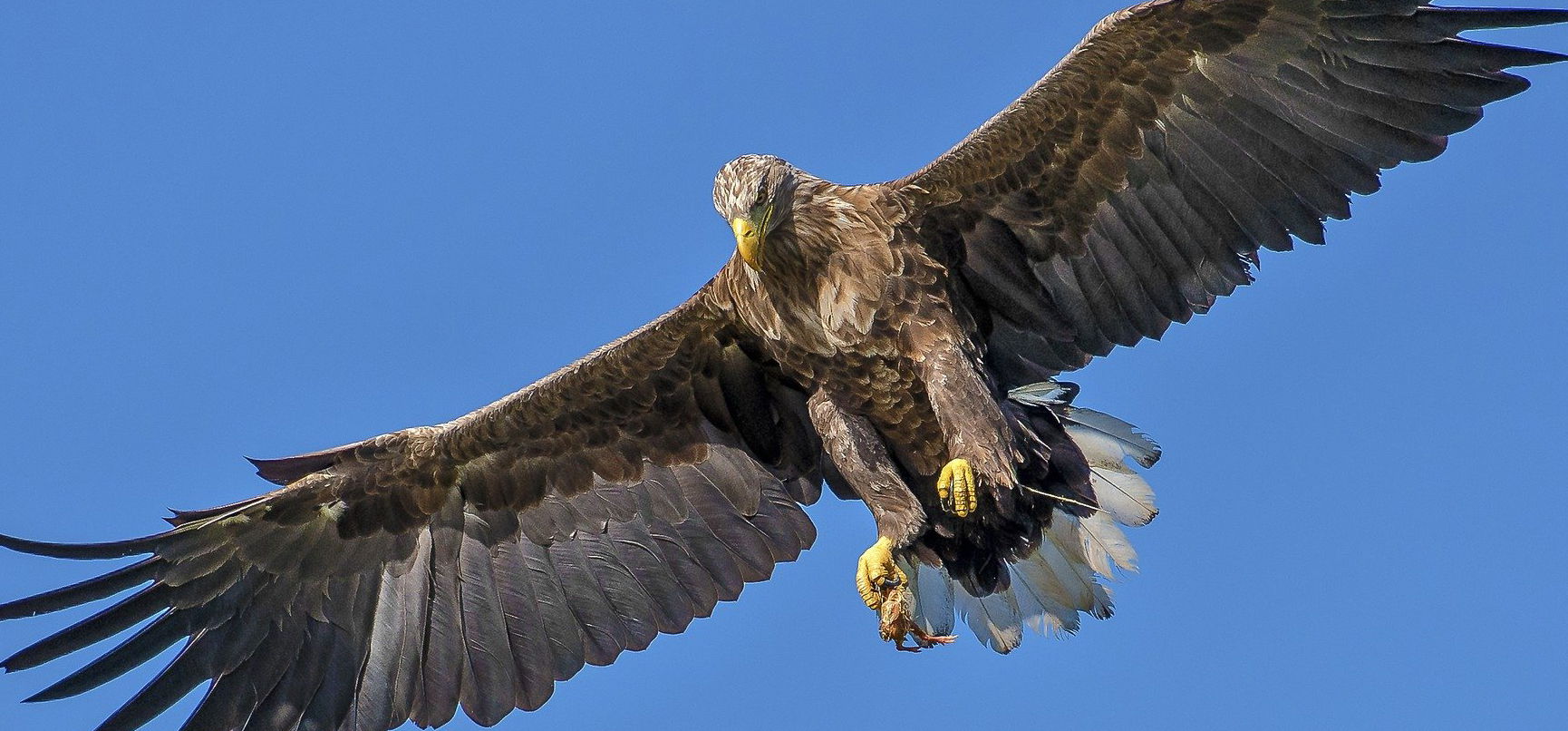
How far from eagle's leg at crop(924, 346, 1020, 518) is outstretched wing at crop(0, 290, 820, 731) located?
99 centimetres

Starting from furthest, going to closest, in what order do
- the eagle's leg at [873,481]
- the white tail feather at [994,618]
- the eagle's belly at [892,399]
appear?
the white tail feather at [994,618], the eagle's belly at [892,399], the eagle's leg at [873,481]

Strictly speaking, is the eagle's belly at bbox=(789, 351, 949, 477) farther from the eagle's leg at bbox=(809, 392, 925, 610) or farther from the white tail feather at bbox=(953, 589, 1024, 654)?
the white tail feather at bbox=(953, 589, 1024, 654)

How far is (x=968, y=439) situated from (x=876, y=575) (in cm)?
66

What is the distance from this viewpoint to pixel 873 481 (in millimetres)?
8328

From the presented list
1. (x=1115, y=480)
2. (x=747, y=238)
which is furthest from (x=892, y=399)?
(x=1115, y=480)

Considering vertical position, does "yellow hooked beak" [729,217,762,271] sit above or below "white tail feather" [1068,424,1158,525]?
above

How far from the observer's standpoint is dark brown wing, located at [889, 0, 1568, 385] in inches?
310

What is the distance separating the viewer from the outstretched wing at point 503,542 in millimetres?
8648

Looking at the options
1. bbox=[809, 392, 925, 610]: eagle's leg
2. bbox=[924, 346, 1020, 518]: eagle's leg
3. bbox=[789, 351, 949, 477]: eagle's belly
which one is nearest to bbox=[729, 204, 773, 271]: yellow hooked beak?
bbox=[789, 351, 949, 477]: eagle's belly

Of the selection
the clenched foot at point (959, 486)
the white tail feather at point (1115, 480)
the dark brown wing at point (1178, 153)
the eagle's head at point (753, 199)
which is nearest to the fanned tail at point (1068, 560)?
the white tail feather at point (1115, 480)

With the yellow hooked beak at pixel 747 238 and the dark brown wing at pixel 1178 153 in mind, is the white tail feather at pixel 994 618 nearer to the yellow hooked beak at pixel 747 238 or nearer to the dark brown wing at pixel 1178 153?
the dark brown wing at pixel 1178 153

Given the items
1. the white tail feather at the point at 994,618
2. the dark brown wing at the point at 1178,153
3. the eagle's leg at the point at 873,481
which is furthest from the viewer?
the white tail feather at the point at 994,618

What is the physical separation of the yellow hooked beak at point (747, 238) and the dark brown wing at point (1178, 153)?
73 cm

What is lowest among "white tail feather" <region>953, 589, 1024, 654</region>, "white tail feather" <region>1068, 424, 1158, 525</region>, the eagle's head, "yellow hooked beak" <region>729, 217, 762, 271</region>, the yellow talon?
the yellow talon
